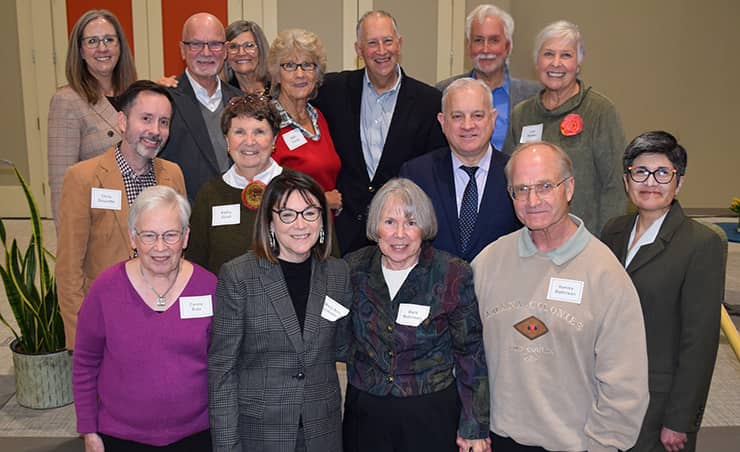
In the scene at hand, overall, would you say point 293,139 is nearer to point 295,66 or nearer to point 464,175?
point 295,66

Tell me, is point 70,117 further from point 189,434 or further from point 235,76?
point 189,434

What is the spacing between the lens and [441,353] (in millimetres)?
2240

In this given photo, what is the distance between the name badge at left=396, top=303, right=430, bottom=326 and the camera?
219 centimetres

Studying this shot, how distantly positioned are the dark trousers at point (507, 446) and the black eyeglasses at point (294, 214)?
3.06ft

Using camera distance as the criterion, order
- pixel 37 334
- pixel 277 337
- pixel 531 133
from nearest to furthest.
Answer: pixel 277 337 < pixel 531 133 < pixel 37 334

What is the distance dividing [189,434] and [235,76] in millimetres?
2510

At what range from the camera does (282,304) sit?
7.11 ft

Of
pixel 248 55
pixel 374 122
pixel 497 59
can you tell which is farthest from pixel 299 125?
pixel 497 59

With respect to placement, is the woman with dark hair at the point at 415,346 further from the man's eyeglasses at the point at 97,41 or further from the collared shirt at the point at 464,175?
the man's eyeglasses at the point at 97,41

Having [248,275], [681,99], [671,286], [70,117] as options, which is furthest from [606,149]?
[681,99]

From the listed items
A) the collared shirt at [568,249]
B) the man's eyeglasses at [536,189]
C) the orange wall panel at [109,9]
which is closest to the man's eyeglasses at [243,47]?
the man's eyeglasses at [536,189]

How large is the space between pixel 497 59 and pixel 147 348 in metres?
2.51

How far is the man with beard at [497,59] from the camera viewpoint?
12.3ft

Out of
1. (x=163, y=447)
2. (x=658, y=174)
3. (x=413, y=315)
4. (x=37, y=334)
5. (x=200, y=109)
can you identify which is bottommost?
(x=37, y=334)
